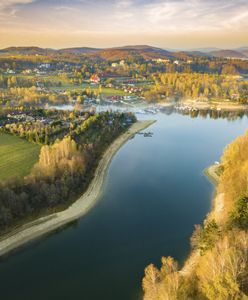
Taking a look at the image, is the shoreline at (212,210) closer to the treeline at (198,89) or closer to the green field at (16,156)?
the green field at (16,156)

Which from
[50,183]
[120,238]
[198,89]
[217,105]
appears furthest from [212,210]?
[198,89]

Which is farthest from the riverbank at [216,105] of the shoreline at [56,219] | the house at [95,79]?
the shoreline at [56,219]

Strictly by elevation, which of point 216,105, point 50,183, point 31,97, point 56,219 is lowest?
point 56,219

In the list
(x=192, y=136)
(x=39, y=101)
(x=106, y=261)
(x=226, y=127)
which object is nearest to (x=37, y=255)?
(x=106, y=261)

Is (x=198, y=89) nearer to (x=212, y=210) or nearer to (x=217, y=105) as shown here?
(x=217, y=105)

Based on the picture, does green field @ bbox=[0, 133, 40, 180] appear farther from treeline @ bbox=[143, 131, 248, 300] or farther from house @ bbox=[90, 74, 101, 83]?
house @ bbox=[90, 74, 101, 83]

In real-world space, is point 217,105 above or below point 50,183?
above

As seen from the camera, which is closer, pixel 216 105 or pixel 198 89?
pixel 216 105
